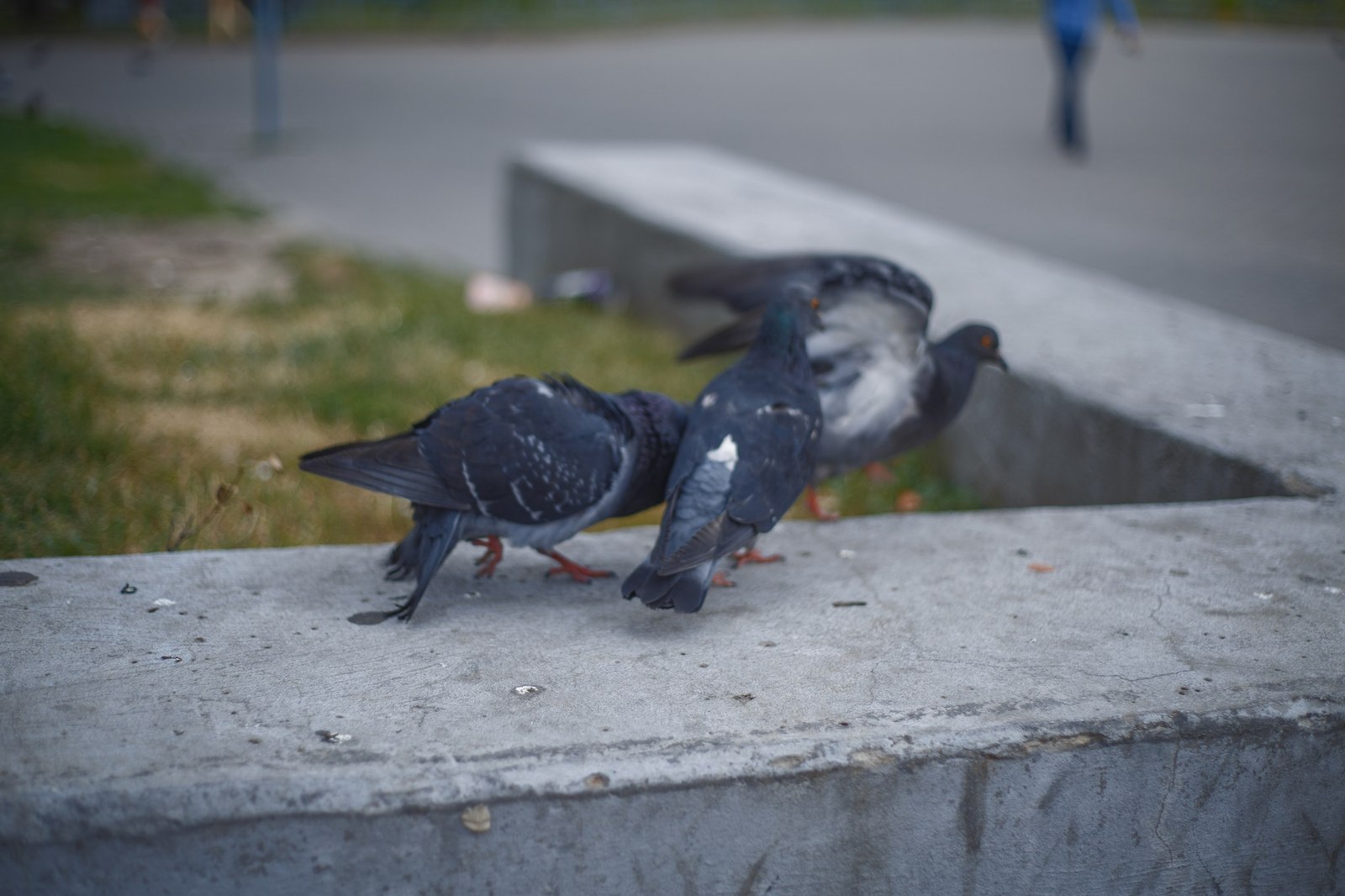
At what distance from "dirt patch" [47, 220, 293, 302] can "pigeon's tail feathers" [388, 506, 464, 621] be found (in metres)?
4.28

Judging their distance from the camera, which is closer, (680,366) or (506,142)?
(680,366)

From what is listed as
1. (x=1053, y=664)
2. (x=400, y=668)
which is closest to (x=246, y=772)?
(x=400, y=668)

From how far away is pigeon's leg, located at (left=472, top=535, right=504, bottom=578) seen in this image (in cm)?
291

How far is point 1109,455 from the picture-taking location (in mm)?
3732

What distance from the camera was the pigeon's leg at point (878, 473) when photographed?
4566mm

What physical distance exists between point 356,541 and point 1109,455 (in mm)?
2149

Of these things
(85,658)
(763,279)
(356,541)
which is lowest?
(356,541)

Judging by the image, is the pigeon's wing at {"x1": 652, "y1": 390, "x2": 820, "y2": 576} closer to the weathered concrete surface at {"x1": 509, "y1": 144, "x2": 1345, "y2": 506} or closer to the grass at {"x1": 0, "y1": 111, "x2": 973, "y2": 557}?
the grass at {"x1": 0, "y1": 111, "x2": 973, "y2": 557}

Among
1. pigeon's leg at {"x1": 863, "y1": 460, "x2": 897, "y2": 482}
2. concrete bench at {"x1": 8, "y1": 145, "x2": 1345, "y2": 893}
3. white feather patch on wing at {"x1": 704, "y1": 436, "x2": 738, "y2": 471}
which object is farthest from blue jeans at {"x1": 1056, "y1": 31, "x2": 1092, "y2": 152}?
white feather patch on wing at {"x1": 704, "y1": 436, "x2": 738, "y2": 471}

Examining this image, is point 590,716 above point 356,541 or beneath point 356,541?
above

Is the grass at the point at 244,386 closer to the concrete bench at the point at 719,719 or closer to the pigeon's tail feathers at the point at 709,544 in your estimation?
the concrete bench at the point at 719,719

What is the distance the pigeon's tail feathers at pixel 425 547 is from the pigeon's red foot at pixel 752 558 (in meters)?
0.67

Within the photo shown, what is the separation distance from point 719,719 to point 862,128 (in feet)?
40.3

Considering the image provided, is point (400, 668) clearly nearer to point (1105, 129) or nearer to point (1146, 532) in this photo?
point (1146, 532)
